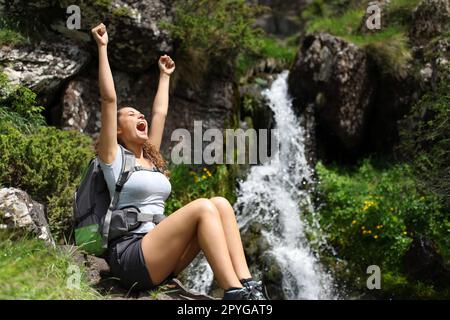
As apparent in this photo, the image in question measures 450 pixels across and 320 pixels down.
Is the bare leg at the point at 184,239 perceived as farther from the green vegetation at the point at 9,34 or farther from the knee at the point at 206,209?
the green vegetation at the point at 9,34

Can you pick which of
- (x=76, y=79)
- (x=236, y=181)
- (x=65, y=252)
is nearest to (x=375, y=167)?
(x=236, y=181)

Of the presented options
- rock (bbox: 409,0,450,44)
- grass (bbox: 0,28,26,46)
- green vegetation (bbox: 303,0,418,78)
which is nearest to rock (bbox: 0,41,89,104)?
grass (bbox: 0,28,26,46)

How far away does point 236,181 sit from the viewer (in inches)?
326

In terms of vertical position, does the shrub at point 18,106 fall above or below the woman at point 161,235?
above

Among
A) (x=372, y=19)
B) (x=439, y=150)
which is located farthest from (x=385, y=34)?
(x=439, y=150)

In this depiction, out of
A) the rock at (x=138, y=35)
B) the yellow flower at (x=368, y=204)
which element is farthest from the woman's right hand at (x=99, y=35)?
the yellow flower at (x=368, y=204)

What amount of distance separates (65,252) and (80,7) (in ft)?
14.5

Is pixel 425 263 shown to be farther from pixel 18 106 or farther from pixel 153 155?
pixel 18 106

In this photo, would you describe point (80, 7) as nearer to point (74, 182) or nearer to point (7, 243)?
point (74, 182)

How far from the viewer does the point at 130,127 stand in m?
3.99

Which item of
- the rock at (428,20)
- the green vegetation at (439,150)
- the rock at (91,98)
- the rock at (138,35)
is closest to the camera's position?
the green vegetation at (439,150)

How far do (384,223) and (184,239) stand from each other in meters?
4.42

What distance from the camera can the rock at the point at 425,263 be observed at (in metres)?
6.52

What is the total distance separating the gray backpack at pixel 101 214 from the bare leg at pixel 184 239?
204 mm
